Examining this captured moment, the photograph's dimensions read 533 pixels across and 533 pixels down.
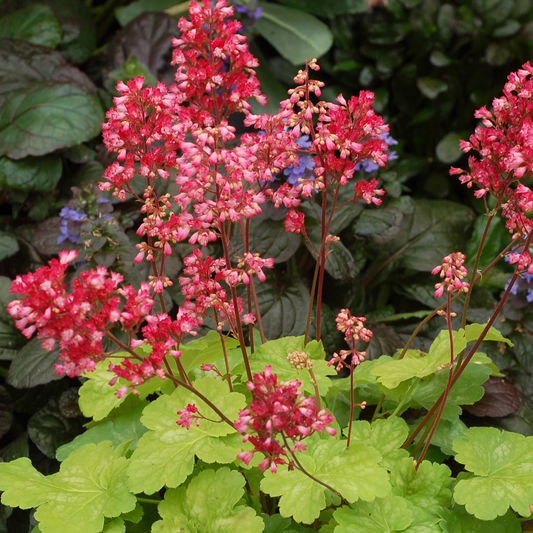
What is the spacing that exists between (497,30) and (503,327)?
1738 millimetres

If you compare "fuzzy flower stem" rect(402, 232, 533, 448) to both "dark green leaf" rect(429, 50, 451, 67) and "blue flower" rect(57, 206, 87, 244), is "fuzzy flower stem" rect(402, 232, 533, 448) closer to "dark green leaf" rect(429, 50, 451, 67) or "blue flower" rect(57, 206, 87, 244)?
"blue flower" rect(57, 206, 87, 244)

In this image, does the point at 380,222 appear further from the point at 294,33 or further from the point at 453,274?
the point at 294,33

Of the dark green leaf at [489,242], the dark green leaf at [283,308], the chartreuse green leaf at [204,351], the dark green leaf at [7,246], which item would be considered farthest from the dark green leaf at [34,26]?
the dark green leaf at [489,242]

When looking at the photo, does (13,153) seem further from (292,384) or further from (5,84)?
(292,384)

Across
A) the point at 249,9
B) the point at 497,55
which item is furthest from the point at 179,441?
the point at 497,55

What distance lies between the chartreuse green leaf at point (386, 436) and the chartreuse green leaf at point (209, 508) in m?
0.28

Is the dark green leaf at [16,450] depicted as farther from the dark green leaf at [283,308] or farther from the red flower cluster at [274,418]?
the red flower cluster at [274,418]

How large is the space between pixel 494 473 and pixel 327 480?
333 millimetres

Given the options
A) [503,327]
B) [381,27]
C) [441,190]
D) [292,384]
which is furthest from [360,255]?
[381,27]

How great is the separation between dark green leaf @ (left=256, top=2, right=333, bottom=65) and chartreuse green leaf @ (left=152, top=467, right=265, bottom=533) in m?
2.09

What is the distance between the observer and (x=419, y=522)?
95 centimetres

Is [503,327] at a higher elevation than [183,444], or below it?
below

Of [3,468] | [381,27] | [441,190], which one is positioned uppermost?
[381,27]

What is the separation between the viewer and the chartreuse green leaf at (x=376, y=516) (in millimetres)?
899
